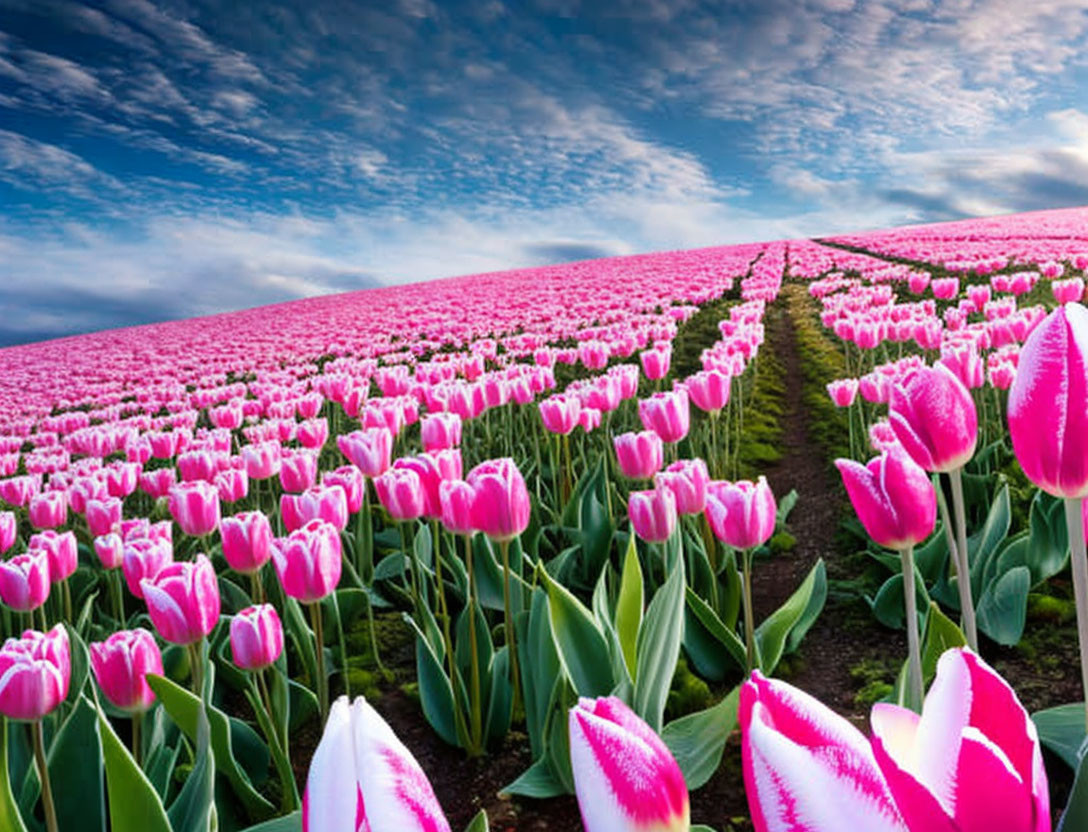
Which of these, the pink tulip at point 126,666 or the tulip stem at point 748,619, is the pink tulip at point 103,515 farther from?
the tulip stem at point 748,619

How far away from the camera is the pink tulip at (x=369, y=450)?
3.31m

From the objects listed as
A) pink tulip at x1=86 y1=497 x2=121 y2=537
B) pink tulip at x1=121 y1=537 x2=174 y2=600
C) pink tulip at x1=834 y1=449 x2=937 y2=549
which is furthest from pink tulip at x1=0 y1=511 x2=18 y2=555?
pink tulip at x1=834 y1=449 x2=937 y2=549

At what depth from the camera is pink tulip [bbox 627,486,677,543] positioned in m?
2.61

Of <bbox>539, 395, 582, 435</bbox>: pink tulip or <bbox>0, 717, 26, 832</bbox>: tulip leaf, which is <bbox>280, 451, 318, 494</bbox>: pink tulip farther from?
<bbox>0, 717, 26, 832</bbox>: tulip leaf

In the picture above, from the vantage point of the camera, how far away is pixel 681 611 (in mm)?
2137

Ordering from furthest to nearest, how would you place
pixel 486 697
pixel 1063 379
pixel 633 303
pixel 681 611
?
1. pixel 633 303
2. pixel 486 697
3. pixel 681 611
4. pixel 1063 379

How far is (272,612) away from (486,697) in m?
0.84

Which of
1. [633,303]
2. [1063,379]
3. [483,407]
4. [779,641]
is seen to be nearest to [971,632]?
[1063,379]

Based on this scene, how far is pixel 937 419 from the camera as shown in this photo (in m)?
1.37

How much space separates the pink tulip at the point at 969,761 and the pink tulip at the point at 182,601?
1.83 m

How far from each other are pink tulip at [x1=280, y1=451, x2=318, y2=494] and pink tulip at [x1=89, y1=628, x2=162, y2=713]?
1.57m

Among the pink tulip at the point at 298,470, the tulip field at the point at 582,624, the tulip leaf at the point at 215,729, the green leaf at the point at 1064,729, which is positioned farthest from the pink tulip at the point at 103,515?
the green leaf at the point at 1064,729

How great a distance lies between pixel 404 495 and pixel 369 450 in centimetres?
63

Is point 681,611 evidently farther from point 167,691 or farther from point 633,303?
point 633,303
